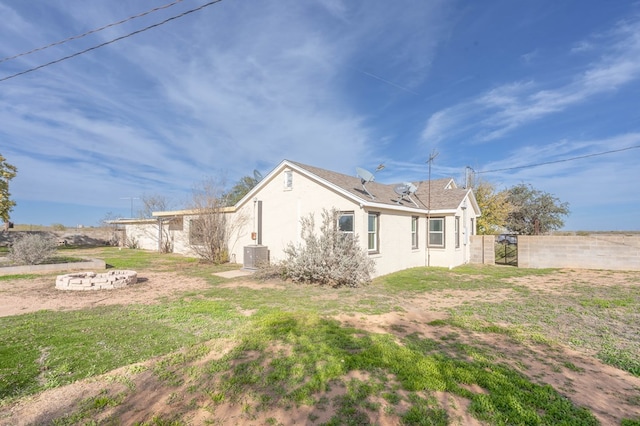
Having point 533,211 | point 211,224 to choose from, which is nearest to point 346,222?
point 211,224

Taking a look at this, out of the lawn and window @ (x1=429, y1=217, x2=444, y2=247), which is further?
window @ (x1=429, y1=217, x2=444, y2=247)

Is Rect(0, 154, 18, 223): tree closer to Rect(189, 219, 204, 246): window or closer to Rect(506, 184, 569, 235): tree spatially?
Rect(189, 219, 204, 246): window

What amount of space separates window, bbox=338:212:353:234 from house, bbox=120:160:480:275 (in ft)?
0.04

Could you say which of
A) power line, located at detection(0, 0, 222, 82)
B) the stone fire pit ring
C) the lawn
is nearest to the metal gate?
the lawn

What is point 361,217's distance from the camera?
36.1 ft

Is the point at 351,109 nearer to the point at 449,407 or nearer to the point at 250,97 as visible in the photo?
the point at 250,97

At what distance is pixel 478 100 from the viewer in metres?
16.7

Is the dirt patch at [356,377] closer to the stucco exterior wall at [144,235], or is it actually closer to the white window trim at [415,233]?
the white window trim at [415,233]

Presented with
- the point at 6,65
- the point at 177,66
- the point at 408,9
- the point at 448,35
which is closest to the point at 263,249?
the point at 177,66

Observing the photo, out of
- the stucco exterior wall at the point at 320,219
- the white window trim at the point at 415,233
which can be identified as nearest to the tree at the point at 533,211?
the stucco exterior wall at the point at 320,219

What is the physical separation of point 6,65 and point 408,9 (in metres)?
11.9

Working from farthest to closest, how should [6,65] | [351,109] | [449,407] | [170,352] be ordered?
[351,109]
[6,65]
[170,352]
[449,407]

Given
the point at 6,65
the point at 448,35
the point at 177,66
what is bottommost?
the point at 6,65

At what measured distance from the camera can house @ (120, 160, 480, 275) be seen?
11656 millimetres
